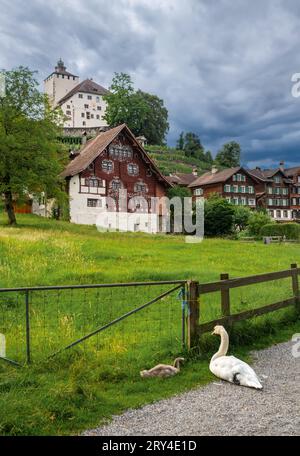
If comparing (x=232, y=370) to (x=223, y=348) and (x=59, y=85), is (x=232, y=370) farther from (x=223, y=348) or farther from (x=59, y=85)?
(x=59, y=85)

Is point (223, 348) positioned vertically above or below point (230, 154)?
below

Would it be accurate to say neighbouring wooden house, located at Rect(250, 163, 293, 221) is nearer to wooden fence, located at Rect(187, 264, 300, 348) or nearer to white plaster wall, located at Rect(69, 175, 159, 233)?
Result: white plaster wall, located at Rect(69, 175, 159, 233)

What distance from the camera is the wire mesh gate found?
25.2ft

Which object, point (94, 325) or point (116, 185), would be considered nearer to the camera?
point (94, 325)

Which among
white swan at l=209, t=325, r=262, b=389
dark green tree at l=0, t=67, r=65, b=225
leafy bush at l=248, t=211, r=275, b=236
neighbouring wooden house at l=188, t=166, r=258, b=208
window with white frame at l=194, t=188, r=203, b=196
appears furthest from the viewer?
window with white frame at l=194, t=188, r=203, b=196

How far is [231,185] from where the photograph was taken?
8188cm

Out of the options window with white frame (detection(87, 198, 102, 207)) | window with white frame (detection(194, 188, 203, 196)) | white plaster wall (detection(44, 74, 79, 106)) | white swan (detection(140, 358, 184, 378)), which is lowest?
white swan (detection(140, 358, 184, 378))

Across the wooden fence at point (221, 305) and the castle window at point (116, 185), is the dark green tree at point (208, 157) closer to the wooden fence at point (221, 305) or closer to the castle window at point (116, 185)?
the castle window at point (116, 185)

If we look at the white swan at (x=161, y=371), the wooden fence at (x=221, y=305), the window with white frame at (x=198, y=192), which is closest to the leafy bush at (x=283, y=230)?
the window with white frame at (x=198, y=192)

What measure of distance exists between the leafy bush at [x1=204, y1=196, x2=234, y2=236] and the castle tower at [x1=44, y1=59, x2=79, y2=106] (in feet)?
349

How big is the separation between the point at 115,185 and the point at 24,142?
17633 millimetres

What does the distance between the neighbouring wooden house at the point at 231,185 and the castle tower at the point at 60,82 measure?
7997 cm

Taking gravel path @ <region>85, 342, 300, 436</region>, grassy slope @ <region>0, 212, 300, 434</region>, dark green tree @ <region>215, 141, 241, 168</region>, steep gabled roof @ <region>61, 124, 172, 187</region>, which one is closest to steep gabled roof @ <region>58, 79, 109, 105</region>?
dark green tree @ <region>215, 141, 241, 168</region>

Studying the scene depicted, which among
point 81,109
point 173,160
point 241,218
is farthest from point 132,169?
point 81,109
